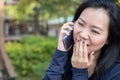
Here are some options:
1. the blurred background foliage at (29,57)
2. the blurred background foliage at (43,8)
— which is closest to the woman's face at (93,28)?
the blurred background foliage at (29,57)

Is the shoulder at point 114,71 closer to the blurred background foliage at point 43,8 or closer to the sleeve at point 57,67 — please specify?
the sleeve at point 57,67

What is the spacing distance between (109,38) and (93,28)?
14cm

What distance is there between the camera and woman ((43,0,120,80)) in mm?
1848

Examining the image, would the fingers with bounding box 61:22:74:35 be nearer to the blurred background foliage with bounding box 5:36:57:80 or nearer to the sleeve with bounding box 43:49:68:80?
the sleeve with bounding box 43:49:68:80

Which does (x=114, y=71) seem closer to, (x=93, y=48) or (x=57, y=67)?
(x=93, y=48)

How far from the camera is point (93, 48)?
1.86m

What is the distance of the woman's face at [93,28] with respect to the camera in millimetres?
1838

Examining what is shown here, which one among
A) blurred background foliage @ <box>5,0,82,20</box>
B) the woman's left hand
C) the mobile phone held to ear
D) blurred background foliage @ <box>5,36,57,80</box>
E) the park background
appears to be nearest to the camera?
the woman's left hand

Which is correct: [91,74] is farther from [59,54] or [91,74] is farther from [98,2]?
[98,2]

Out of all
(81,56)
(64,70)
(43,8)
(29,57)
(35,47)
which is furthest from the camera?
(43,8)

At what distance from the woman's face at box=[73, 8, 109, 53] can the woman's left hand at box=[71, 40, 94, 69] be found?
3cm

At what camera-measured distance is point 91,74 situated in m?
1.96

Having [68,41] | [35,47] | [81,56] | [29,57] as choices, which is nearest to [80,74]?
[81,56]

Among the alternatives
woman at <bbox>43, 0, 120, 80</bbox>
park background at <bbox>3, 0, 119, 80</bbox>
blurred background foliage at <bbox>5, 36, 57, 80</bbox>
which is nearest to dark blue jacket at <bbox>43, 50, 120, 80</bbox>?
woman at <bbox>43, 0, 120, 80</bbox>
